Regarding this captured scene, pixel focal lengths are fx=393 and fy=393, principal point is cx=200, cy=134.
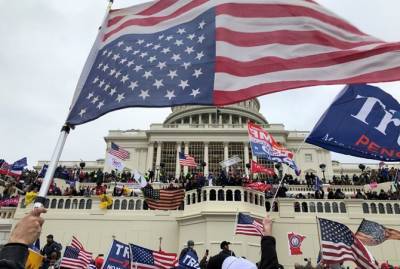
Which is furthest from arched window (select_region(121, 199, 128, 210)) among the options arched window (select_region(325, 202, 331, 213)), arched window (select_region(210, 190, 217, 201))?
arched window (select_region(325, 202, 331, 213))

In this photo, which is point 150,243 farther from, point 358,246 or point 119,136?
point 119,136

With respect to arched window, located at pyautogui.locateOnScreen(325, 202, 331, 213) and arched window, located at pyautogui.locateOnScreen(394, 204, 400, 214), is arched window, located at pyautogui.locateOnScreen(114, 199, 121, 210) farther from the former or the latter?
arched window, located at pyautogui.locateOnScreen(394, 204, 400, 214)

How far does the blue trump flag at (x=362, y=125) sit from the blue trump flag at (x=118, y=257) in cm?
537

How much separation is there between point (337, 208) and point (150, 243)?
1362 centimetres

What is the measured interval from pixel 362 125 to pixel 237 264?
18.5 feet

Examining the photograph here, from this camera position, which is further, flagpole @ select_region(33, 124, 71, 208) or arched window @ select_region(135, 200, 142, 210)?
arched window @ select_region(135, 200, 142, 210)

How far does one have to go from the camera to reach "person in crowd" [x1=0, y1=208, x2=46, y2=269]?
2213 millimetres

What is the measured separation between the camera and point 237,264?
10.9ft

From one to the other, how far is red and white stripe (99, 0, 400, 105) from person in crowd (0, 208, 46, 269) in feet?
Result: 12.2

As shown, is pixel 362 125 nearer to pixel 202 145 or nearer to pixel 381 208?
pixel 381 208

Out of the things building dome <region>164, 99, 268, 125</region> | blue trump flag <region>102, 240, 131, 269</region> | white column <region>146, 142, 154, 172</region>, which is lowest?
blue trump flag <region>102, 240, 131, 269</region>

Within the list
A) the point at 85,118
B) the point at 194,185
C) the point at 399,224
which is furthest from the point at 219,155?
the point at 85,118

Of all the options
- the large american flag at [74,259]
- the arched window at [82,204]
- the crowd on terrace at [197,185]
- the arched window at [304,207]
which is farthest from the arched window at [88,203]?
the large american flag at [74,259]

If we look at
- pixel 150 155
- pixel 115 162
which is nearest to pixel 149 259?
pixel 115 162
